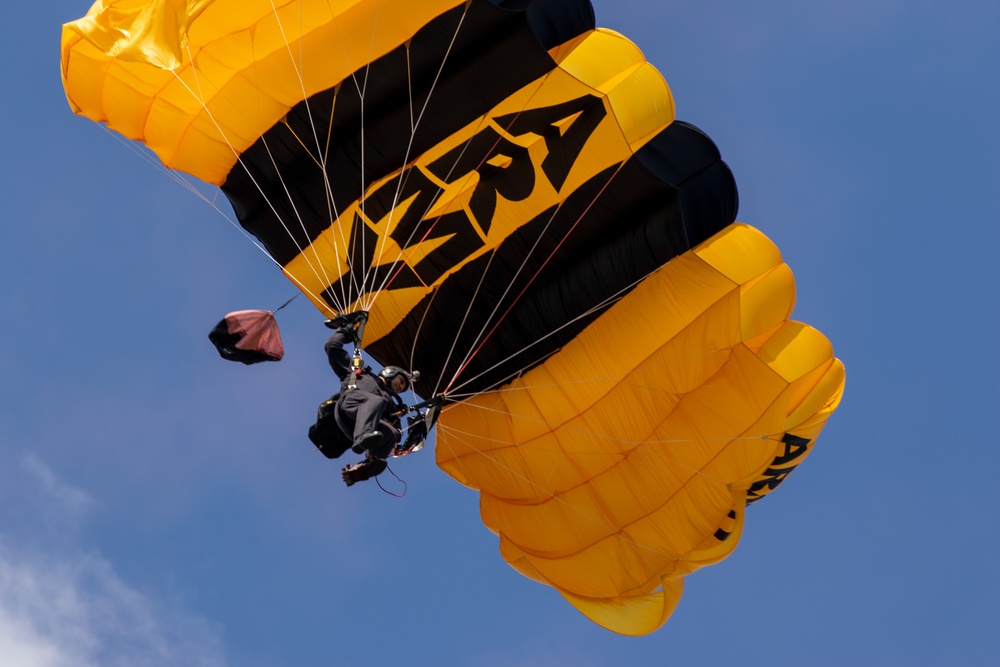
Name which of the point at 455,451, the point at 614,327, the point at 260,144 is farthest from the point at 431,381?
the point at 260,144

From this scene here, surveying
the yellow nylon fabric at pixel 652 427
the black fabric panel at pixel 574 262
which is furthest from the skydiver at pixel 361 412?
the yellow nylon fabric at pixel 652 427

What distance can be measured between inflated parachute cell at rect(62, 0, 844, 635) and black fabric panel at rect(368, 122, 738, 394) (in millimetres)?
20

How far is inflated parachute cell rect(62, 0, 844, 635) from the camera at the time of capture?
465 inches

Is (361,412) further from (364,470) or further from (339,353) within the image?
(339,353)

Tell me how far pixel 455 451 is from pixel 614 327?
74.5 inches

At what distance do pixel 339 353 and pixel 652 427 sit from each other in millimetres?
2880

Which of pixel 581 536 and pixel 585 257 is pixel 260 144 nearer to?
pixel 585 257

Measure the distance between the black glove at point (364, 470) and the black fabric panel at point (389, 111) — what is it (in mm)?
2576

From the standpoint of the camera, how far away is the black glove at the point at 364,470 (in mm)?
10875

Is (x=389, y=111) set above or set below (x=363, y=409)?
above

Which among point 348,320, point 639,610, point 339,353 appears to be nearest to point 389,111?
point 348,320

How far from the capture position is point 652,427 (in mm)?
12609

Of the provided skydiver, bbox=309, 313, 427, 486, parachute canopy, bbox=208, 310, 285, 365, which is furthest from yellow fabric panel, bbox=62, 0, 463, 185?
skydiver, bbox=309, 313, 427, 486

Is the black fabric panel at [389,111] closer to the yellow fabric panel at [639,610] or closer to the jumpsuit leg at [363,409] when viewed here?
the jumpsuit leg at [363,409]
